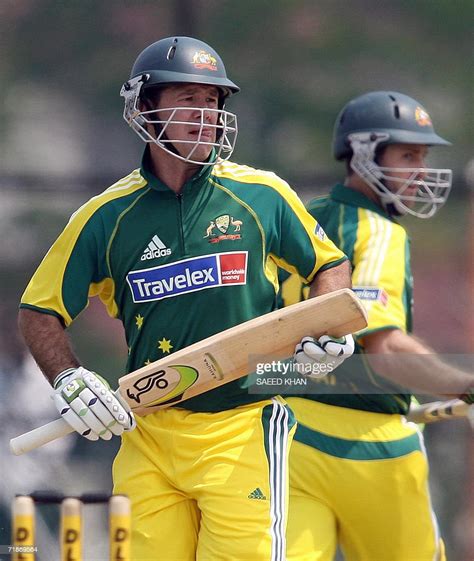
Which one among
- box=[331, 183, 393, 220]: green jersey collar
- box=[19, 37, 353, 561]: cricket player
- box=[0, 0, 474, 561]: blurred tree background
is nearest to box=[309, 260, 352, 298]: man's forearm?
box=[19, 37, 353, 561]: cricket player

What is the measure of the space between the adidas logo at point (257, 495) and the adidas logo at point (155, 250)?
0.60 meters

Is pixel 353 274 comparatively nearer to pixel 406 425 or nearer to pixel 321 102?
pixel 406 425

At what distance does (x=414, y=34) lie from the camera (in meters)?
5.14

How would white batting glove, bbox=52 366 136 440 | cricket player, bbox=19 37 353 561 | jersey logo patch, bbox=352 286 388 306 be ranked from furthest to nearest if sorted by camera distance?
jersey logo patch, bbox=352 286 388 306 → cricket player, bbox=19 37 353 561 → white batting glove, bbox=52 366 136 440

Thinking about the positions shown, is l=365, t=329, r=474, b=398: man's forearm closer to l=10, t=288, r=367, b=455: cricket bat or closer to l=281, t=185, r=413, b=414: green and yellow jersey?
l=281, t=185, r=413, b=414: green and yellow jersey

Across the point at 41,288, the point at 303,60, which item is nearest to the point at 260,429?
the point at 41,288

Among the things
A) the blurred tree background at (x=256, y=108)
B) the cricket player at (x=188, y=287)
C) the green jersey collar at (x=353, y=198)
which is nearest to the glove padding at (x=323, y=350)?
the cricket player at (x=188, y=287)

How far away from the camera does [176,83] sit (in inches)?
119

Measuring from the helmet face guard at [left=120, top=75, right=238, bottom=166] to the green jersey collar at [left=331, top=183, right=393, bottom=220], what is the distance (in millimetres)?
671

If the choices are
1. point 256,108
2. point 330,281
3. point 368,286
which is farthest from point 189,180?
point 256,108

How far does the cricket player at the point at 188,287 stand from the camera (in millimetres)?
2879

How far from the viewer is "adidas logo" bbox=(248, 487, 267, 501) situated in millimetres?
2840

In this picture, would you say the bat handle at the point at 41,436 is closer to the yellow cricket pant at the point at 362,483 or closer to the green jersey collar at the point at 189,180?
the green jersey collar at the point at 189,180

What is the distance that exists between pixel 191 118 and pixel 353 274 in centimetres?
74
